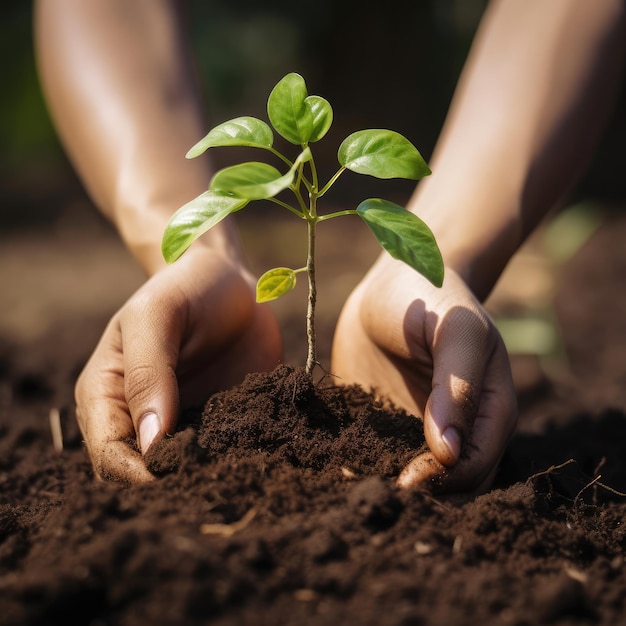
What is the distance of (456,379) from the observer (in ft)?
5.30

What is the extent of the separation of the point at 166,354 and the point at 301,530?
2.02 feet

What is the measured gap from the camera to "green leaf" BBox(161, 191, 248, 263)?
1.47 meters

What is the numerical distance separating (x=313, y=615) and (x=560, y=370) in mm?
2480

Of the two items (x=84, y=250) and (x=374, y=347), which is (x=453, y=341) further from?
(x=84, y=250)

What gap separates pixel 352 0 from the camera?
7.25 metres

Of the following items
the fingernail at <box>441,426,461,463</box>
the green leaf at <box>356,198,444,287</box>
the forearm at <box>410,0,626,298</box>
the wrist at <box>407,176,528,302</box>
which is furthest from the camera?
the forearm at <box>410,0,626,298</box>

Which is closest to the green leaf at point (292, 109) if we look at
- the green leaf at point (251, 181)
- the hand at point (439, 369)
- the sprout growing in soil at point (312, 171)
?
the sprout growing in soil at point (312, 171)

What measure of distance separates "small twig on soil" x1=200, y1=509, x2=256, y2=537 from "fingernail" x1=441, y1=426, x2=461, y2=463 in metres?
0.46

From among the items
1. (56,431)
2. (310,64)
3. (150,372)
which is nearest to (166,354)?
(150,372)

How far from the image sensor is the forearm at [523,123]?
7.35 feet

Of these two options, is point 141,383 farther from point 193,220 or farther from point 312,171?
point 312,171

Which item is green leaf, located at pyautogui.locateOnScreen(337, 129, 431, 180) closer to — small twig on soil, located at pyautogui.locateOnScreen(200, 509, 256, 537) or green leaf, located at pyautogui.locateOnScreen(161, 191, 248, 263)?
green leaf, located at pyautogui.locateOnScreen(161, 191, 248, 263)

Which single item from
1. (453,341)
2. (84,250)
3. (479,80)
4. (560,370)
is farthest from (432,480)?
(84,250)

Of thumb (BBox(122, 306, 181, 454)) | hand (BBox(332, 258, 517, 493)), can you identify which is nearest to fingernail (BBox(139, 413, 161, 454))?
thumb (BBox(122, 306, 181, 454))
